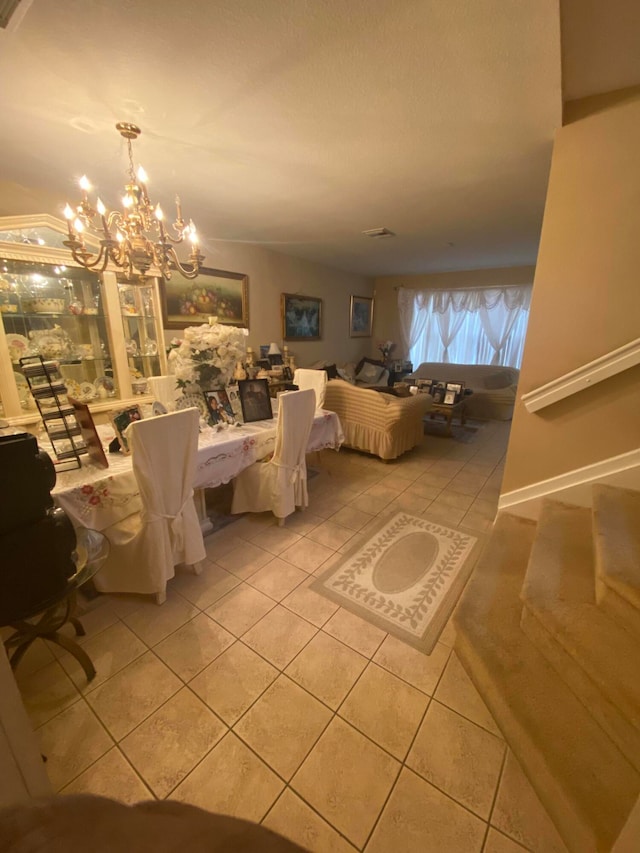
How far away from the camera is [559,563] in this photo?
1470 mm

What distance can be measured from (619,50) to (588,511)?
2023 millimetres

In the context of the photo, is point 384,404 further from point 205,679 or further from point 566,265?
point 205,679

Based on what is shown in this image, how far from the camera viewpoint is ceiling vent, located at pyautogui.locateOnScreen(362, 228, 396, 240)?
3324 millimetres

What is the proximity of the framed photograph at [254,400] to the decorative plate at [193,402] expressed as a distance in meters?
0.25

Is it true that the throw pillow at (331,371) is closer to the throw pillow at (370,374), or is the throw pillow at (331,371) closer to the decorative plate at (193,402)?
the throw pillow at (370,374)

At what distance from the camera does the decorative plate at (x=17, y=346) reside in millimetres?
2175

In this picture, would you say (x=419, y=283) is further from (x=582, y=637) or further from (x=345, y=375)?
(x=582, y=637)

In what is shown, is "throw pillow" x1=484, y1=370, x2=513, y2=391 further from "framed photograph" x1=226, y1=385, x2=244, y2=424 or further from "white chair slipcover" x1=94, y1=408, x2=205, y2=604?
"white chair slipcover" x1=94, y1=408, x2=205, y2=604

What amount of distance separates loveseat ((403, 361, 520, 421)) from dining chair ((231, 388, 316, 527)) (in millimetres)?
3355

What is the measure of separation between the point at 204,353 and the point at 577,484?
236 cm

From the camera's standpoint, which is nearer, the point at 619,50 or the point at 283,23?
the point at 283,23

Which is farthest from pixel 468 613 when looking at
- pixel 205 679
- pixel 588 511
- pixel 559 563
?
pixel 205 679

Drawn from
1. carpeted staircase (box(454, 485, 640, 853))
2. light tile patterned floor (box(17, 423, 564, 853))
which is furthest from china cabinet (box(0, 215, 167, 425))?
carpeted staircase (box(454, 485, 640, 853))

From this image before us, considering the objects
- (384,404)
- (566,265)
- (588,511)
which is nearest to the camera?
(566,265)
